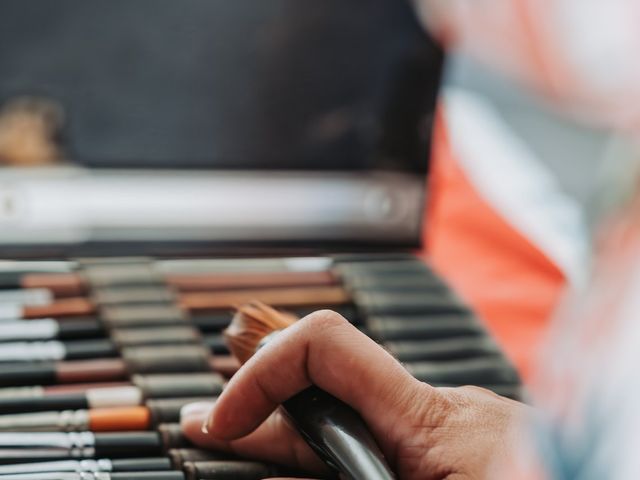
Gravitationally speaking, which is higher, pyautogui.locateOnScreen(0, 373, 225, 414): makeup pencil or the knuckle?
the knuckle

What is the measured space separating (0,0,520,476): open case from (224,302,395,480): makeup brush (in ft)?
0.43

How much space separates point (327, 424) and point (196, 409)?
9 cm

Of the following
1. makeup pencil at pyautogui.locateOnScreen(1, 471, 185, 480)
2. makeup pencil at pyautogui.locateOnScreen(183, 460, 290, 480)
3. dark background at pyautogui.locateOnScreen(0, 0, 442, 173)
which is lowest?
makeup pencil at pyautogui.locateOnScreen(183, 460, 290, 480)

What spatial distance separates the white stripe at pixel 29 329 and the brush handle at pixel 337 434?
16cm

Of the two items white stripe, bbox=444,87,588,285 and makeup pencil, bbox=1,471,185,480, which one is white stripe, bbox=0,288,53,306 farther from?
white stripe, bbox=444,87,588,285

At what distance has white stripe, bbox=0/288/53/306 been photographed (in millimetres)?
498

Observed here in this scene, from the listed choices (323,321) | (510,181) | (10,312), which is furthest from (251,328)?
(510,181)

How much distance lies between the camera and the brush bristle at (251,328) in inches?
15.7

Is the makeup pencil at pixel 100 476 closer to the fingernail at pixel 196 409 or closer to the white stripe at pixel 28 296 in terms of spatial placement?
the fingernail at pixel 196 409

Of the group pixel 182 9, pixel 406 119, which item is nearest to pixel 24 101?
pixel 182 9

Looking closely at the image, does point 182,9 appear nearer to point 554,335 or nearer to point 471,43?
point 471,43

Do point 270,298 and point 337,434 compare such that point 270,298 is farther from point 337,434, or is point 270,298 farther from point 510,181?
point 510,181

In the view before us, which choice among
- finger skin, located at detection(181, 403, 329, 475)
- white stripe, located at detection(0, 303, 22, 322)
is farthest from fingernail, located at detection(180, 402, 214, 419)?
white stripe, located at detection(0, 303, 22, 322)

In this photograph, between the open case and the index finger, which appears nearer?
the index finger
